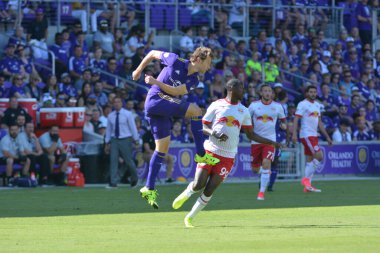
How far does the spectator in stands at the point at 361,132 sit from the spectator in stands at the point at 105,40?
7977mm

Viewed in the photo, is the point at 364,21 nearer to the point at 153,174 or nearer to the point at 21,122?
the point at 21,122

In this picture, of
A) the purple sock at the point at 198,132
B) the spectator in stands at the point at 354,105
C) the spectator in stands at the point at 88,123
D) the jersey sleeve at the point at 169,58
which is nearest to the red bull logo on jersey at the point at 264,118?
the purple sock at the point at 198,132

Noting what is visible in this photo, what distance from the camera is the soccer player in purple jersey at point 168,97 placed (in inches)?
679

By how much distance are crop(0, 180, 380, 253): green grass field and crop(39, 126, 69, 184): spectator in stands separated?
231cm

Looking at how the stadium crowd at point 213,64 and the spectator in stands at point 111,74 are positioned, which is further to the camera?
the spectator in stands at point 111,74

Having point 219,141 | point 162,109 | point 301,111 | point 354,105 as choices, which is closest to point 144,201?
point 162,109

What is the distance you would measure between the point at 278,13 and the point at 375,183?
458 inches

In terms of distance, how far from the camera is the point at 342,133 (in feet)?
109

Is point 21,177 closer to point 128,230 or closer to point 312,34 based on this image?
point 128,230

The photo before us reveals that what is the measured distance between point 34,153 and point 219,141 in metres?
11.9

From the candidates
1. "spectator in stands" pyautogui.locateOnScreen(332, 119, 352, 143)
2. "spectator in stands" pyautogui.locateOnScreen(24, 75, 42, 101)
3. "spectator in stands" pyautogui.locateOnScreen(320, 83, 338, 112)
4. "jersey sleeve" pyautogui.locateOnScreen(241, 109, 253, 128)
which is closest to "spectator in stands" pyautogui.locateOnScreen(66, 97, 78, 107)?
"spectator in stands" pyautogui.locateOnScreen(24, 75, 42, 101)

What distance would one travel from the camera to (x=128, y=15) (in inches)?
1366

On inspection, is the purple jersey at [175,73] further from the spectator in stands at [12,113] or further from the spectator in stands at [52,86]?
the spectator in stands at [52,86]

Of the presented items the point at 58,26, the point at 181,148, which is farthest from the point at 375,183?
the point at 58,26
